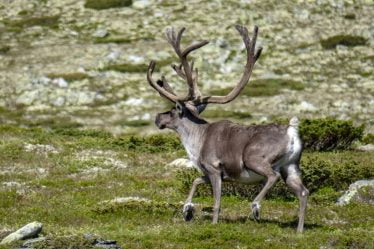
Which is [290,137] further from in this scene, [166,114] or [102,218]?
[102,218]

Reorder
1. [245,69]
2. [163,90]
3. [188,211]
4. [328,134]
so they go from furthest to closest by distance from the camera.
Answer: [328,134], [163,90], [245,69], [188,211]

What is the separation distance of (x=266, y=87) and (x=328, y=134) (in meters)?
18.1

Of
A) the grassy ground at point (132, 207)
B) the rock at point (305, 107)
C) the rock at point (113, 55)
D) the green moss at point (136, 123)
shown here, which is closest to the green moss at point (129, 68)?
the rock at point (113, 55)

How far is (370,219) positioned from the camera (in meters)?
17.2

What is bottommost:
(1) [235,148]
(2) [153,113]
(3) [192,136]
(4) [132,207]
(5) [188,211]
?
(2) [153,113]

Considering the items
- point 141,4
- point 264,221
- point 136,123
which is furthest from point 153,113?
point 264,221

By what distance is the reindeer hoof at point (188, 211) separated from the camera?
634 inches

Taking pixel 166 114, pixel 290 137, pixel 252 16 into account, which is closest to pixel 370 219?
pixel 290 137

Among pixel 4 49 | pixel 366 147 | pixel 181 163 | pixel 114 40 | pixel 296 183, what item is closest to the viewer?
pixel 296 183

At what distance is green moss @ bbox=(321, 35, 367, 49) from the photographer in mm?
51938

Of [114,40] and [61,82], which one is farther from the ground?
[114,40]

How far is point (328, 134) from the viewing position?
2888 centimetres

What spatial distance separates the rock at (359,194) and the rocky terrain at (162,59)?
19.6 metres

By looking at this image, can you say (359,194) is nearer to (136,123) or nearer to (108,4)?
(136,123)
